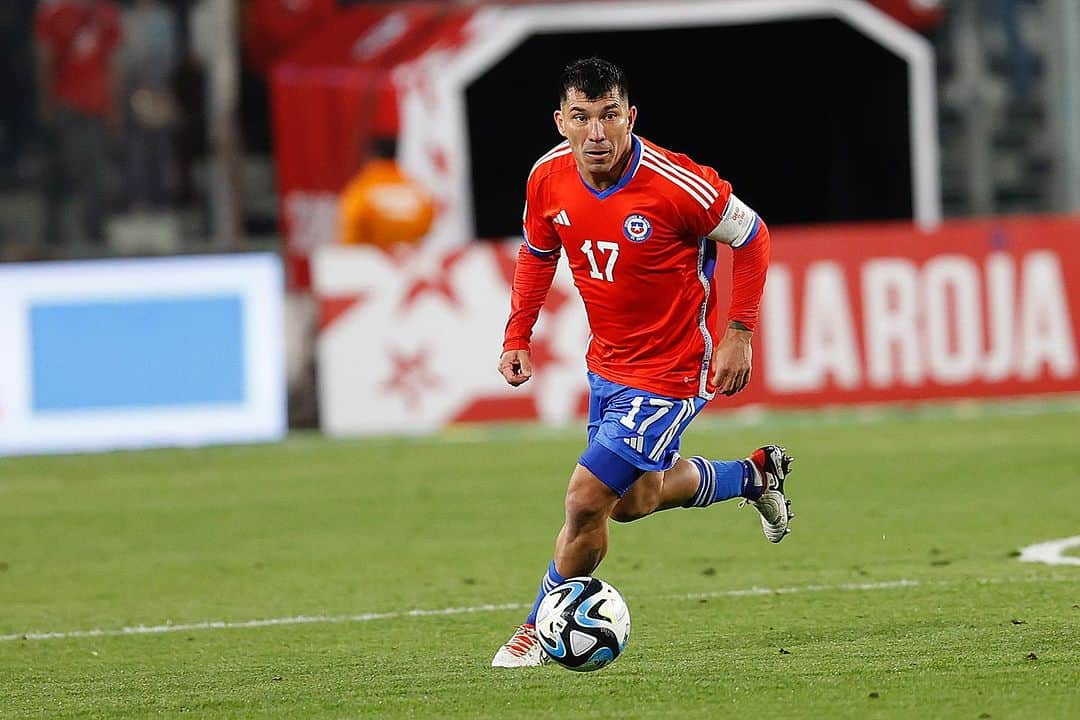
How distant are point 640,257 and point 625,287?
0.13 meters

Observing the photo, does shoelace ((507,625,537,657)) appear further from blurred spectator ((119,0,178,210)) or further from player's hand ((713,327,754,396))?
blurred spectator ((119,0,178,210))

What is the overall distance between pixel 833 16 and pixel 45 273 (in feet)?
31.4

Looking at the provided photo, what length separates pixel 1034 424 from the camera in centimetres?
1555

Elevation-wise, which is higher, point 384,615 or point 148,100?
point 148,100

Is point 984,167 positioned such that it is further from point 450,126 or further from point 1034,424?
point 1034,424

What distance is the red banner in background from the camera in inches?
639

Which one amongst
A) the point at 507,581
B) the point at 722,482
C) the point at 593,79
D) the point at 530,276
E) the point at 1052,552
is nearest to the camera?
the point at 593,79

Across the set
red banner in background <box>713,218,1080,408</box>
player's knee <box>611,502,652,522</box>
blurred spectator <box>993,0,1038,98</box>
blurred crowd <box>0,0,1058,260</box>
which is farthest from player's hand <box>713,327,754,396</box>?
blurred spectator <box>993,0,1038,98</box>

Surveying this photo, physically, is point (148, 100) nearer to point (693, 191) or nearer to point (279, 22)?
point (279, 22)

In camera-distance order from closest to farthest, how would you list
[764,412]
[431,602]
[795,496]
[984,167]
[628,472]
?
[628,472] < [431,602] < [795,496] < [764,412] < [984,167]

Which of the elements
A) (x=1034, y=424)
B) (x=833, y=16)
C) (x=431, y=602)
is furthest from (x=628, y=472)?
(x=833, y=16)

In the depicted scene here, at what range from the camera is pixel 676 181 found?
23.9 ft

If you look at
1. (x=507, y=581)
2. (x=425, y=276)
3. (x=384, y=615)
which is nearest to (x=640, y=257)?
(x=384, y=615)

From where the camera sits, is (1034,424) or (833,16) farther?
(833,16)
